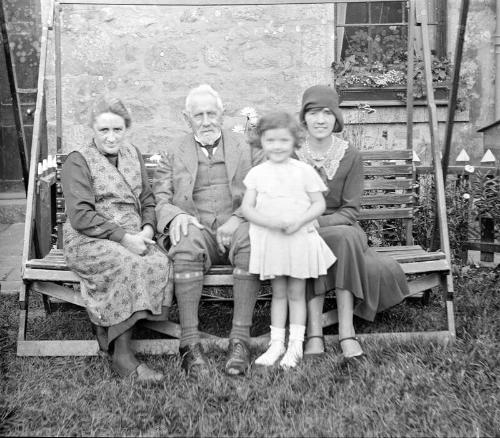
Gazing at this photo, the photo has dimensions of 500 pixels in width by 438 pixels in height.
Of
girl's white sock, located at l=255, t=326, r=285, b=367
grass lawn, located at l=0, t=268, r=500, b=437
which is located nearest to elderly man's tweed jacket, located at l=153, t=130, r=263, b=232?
girl's white sock, located at l=255, t=326, r=285, b=367

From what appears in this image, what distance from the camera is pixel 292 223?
3.13m

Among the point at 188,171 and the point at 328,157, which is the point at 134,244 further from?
the point at 328,157

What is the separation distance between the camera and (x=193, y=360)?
3.16 meters

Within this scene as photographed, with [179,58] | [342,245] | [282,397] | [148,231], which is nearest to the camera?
[282,397]

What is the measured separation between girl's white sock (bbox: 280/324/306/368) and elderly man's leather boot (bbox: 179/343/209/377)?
0.36 metres

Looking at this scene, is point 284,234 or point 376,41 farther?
point 376,41

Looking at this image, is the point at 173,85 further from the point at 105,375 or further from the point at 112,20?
the point at 105,375

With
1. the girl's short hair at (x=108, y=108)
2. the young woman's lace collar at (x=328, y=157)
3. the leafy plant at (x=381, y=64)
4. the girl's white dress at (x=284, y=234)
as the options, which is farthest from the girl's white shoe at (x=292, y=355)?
the leafy plant at (x=381, y=64)

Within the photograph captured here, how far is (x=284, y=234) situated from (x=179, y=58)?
395 centimetres

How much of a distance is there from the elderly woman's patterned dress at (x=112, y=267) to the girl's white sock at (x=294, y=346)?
0.61 m

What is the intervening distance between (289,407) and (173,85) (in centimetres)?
456

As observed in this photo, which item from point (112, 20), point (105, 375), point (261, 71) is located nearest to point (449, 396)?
point (105, 375)

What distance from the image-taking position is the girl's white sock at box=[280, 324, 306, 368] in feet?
10.3

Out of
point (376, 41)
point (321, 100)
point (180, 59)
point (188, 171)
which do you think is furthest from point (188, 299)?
point (376, 41)
